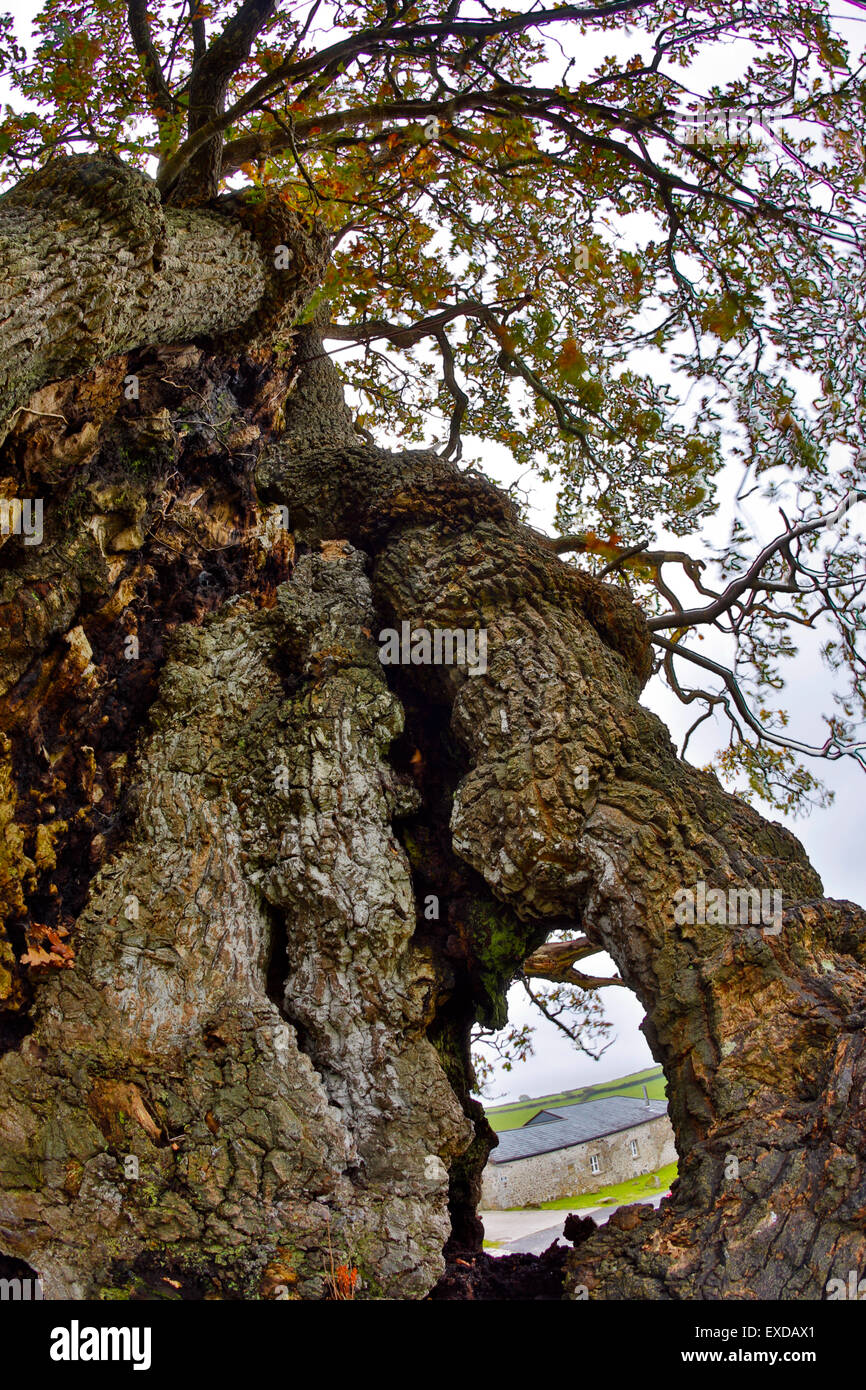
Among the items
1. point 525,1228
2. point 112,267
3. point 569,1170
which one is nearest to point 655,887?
point 112,267

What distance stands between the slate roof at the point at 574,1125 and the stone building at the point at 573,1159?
2cm

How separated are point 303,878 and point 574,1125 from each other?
662 inches

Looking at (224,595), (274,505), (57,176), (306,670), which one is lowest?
(306,670)

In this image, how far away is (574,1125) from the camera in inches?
691

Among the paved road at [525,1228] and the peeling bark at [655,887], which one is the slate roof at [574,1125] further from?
the peeling bark at [655,887]

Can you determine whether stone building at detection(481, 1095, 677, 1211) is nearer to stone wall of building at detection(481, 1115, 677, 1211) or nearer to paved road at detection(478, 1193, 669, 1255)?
stone wall of building at detection(481, 1115, 677, 1211)

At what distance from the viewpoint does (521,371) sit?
23.0 feet

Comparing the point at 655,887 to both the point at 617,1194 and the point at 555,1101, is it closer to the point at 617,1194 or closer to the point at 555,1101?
the point at 617,1194

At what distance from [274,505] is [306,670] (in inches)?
61.1

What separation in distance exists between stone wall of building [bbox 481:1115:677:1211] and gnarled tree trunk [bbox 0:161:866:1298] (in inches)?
493

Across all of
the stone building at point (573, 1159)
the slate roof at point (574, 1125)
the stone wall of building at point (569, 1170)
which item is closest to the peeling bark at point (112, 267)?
the stone building at point (573, 1159)

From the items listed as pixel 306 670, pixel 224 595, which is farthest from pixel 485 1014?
pixel 224 595
